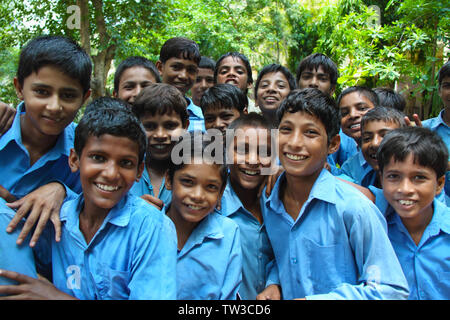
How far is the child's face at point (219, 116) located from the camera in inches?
133

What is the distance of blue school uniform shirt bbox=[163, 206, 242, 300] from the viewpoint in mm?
2070

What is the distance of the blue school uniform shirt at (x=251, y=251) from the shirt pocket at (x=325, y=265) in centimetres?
31

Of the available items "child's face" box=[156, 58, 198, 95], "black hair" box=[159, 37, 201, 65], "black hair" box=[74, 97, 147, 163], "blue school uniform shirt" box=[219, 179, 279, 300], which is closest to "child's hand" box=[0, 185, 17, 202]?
"black hair" box=[74, 97, 147, 163]

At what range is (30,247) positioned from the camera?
6.11 feet

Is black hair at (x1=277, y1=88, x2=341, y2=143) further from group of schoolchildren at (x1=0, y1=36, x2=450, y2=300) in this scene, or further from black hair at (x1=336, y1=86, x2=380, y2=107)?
black hair at (x1=336, y1=86, x2=380, y2=107)

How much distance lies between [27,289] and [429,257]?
2.15 meters

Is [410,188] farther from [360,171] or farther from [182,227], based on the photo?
[182,227]

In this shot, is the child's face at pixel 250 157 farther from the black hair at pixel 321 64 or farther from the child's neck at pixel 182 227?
the black hair at pixel 321 64

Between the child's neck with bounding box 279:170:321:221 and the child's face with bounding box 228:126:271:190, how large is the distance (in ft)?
1.00

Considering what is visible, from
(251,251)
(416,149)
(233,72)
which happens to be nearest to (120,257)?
(251,251)

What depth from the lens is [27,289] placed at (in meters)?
1.74

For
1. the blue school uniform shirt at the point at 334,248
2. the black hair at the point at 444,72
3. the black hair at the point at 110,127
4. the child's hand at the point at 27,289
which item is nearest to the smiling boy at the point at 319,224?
the blue school uniform shirt at the point at 334,248

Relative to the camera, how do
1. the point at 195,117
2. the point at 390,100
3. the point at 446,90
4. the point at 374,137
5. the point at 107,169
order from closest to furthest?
the point at 107,169 → the point at 374,137 → the point at 446,90 → the point at 195,117 → the point at 390,100
